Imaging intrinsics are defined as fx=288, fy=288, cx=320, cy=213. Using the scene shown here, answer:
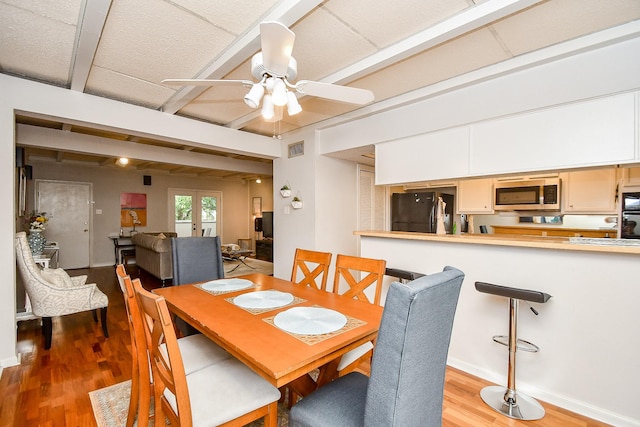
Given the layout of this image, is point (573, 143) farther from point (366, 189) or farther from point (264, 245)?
point (264, 245)

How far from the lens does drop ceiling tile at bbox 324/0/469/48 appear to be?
1.61 m

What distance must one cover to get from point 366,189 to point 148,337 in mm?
3740

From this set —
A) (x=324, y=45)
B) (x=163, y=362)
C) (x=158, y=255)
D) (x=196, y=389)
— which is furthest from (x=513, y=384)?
(x=158, y=255)

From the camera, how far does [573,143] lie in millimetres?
2037

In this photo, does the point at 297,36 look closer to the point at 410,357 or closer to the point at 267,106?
the point at 267,106

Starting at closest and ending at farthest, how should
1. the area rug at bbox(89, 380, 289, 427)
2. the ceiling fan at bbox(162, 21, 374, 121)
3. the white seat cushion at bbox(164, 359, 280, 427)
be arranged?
the white seat cushion at bbox(164, 359, 280, 427) < the ceiling fan at bbox(162, 21, 374, 121) < the area rug at bbox(89, 380, 289, 427)

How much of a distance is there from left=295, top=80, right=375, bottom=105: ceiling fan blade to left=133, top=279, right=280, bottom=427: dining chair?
4.50 feet

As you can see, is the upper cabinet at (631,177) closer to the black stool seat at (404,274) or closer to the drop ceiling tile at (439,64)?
the drop ceiling tile at (439,64)

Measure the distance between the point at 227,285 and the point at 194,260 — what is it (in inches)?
26.9

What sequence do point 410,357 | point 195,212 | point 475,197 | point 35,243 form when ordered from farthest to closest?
point 195,212
point 475,197
point 35,243
point 410,357

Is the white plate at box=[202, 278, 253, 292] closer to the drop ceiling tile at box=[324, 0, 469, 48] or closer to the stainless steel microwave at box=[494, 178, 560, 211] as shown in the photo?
the drop ceiling tile at box=[324, 0, 469, 48]

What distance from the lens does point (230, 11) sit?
1.66m

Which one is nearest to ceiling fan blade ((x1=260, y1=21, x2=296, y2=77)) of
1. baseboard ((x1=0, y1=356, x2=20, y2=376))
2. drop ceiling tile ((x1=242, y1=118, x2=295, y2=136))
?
drop ceiling tile ((x1=242, y1=118, x2=295, y2=136))

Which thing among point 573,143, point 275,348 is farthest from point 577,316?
point 275,348
